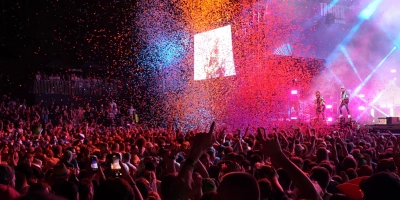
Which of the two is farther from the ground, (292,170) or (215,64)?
(215,64)

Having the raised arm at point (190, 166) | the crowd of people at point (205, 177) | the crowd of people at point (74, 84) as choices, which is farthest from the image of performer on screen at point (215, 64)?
the raised arm at point (190, 166)

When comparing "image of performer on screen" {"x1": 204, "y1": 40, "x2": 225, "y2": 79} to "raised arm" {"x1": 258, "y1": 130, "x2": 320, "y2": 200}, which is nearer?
"raised arm" {"x1": 258, "y1": 130, "x2": 320, "y2": 200}

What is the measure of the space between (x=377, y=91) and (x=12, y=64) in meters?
23.1

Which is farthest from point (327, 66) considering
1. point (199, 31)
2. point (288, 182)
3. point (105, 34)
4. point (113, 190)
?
point (113, 190)

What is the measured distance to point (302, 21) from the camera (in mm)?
31375

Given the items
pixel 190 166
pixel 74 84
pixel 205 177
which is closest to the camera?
pixel 190 166

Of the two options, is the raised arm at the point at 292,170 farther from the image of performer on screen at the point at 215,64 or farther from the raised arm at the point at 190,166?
the image of performer on screen at the point at 215,64

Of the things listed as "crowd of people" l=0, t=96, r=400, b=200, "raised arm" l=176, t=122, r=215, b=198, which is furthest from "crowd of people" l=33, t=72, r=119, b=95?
"raised arm" l=176, t=122, r=215, b=198

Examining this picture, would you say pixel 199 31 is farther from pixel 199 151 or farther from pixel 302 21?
pixel 199 151

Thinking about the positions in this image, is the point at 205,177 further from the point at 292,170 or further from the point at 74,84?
the point at 74,84

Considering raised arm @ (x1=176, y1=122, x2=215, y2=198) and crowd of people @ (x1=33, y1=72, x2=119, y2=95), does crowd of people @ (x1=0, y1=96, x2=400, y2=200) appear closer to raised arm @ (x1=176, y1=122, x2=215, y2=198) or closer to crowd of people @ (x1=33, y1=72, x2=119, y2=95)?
raised arm @ (x1=176, y1=122, x2=215, y2=198)

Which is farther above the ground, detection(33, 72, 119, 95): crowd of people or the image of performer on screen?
the image of performer on screen

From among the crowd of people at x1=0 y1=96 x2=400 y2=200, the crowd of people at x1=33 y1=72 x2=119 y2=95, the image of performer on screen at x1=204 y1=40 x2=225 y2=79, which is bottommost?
the crowd of people at x1=0 y1=96 x2=400 y2=200

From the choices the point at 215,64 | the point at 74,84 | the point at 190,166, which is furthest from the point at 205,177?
the point at 74,84
